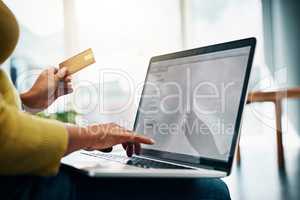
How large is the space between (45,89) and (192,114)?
1.39ft

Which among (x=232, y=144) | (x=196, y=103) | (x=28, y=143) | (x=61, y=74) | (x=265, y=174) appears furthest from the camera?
(x=265, y=174)

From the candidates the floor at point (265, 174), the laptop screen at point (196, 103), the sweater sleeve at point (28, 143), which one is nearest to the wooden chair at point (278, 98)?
the floor at point (265, 174)

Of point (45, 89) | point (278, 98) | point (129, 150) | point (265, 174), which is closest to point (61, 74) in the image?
point (45, 89)

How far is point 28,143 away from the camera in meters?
0.51

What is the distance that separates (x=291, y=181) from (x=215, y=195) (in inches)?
61.1

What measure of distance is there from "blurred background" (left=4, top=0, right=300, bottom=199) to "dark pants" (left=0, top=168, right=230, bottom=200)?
186cm

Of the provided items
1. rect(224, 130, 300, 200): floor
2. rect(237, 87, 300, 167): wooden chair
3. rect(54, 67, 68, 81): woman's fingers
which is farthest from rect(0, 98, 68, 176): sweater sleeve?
rect(237, 87, 300, 167): wooden chair

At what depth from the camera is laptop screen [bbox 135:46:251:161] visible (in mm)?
770

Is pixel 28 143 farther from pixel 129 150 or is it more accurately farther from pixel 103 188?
pixel 129 150

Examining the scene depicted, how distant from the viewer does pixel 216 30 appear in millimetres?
3975

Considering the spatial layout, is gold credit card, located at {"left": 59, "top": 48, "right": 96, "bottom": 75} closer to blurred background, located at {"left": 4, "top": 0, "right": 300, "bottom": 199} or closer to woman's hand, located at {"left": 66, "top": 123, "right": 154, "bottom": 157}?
woman's hand, located at {"left": 66, "top": 123, "right": 154, "bottom": 157}

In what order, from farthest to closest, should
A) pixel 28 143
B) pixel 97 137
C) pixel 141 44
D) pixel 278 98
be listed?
pixel 141 44
pixel 278 98
pixel 97 137
pixel 28 143

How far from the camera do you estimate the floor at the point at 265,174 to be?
1.85 m

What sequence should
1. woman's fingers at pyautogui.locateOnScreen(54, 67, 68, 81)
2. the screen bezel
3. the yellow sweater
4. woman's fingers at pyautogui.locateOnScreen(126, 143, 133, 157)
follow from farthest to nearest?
1. woman's fingers at pyautogui.locateOnScreen(54, 67, 68, 81)
2. woman's fingers at pyautogui.locateOnScreen(126, 143, 133, 157)
3. the screen bezel
4. the yellow sweater
